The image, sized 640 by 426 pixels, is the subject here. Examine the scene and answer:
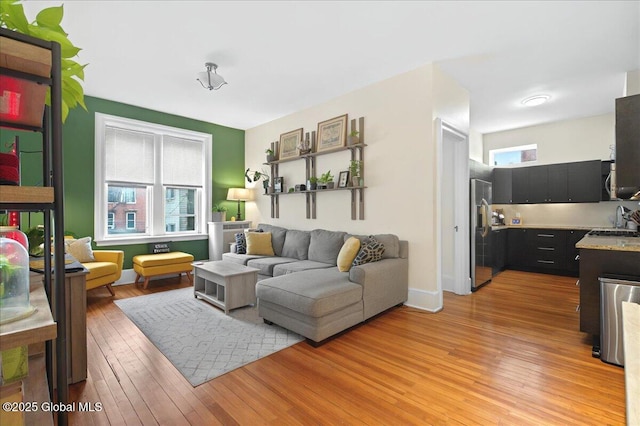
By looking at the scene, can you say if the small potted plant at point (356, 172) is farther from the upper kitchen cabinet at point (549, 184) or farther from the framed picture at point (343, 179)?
the upper kitchen cabinet at point (549, 184)

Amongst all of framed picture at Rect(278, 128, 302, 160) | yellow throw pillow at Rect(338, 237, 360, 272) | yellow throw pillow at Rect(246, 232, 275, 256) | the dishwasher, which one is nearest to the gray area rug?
yellow throw pillow at Rect(338, 237, 360, 272)

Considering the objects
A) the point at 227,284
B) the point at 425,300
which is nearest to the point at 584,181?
the point at 425,300

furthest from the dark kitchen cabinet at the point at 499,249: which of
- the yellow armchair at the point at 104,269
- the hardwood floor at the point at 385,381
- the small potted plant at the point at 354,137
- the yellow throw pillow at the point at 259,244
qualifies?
the yellow armchair at the point at 104,269

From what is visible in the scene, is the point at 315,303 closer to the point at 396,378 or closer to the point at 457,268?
the point at 396,378

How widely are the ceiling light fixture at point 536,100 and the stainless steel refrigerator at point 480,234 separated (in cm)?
137

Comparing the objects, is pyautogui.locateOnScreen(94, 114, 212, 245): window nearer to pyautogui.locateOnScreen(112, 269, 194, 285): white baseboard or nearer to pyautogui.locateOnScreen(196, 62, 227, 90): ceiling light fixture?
pyautogui.locateOnScreen(112, 269, 194, 285): white baseboard

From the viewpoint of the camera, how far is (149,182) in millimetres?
5266

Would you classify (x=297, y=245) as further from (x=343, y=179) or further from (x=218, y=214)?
(x=218, y=214)

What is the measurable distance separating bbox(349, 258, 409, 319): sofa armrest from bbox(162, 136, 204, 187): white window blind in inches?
157

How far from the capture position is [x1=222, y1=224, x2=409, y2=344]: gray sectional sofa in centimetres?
271

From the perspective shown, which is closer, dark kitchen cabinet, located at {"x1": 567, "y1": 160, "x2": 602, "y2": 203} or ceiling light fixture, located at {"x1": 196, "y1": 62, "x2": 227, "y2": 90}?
ceiling light fixture, located at {"x1": 196, "y1": 62, "x2": 227, "y2": 90}

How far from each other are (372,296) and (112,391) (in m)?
2.27

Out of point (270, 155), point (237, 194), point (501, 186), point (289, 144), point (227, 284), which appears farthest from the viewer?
point (501, 186)

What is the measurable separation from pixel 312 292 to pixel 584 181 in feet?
18.6
